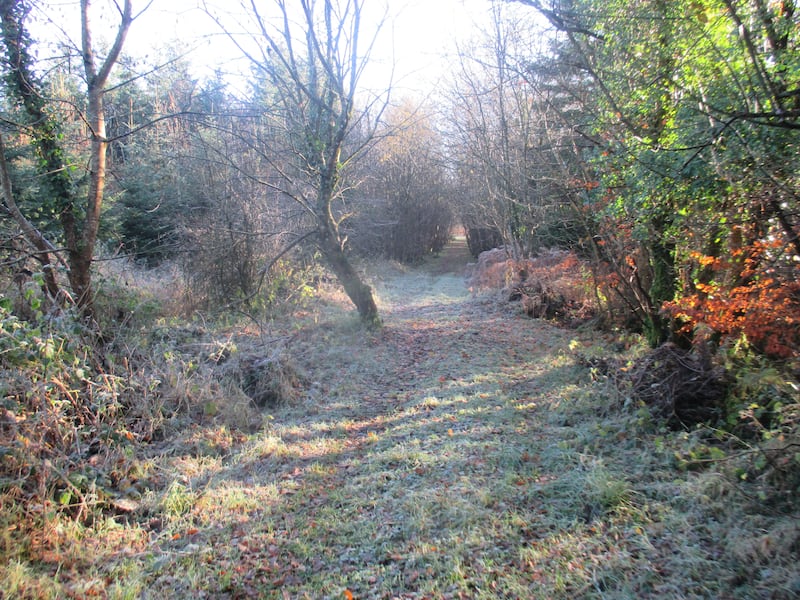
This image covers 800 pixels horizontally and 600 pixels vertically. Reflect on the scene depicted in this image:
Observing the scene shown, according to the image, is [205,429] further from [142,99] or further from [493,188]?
[142,99]

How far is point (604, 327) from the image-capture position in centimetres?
1044

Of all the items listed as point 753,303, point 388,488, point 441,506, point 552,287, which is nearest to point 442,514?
point 441,506

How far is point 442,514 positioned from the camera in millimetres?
4086

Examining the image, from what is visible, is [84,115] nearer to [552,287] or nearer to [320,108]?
[320,108]

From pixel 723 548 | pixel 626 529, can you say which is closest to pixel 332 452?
pixel 626 529

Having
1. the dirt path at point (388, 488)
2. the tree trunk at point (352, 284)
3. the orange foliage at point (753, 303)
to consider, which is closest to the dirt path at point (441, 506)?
the dirt path at point (388, 488)

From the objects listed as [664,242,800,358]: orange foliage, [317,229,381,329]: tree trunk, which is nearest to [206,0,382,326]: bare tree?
[317,229,381,329]: tree trunk

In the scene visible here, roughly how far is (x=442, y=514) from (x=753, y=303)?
384 cm

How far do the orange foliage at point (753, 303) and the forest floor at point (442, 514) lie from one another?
1.39m

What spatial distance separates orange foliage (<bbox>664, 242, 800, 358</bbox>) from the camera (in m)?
4.71

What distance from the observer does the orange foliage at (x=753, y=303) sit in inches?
186

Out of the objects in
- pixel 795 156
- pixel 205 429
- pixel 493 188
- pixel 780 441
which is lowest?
pixel 780 441

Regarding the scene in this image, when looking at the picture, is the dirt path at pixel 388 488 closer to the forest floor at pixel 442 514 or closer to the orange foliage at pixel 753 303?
the forest floor at pixel 442 514

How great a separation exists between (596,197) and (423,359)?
13.8 ft
